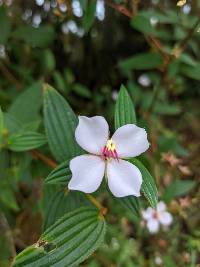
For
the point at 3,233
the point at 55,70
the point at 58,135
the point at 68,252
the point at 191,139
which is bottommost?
the point at 191,139

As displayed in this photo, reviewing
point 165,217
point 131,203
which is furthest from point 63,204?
point 165,217

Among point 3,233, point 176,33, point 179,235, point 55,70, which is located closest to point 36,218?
point 3,233

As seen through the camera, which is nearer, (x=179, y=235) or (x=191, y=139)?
(x=179, y=235)

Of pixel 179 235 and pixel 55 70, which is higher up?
pixel 55 70

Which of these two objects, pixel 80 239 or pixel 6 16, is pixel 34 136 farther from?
pixel 6 16

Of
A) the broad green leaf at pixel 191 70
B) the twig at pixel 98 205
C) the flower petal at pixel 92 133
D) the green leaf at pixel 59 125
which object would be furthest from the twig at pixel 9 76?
the flower petal at pixel 92 133

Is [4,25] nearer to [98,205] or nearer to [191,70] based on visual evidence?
[191,70]
